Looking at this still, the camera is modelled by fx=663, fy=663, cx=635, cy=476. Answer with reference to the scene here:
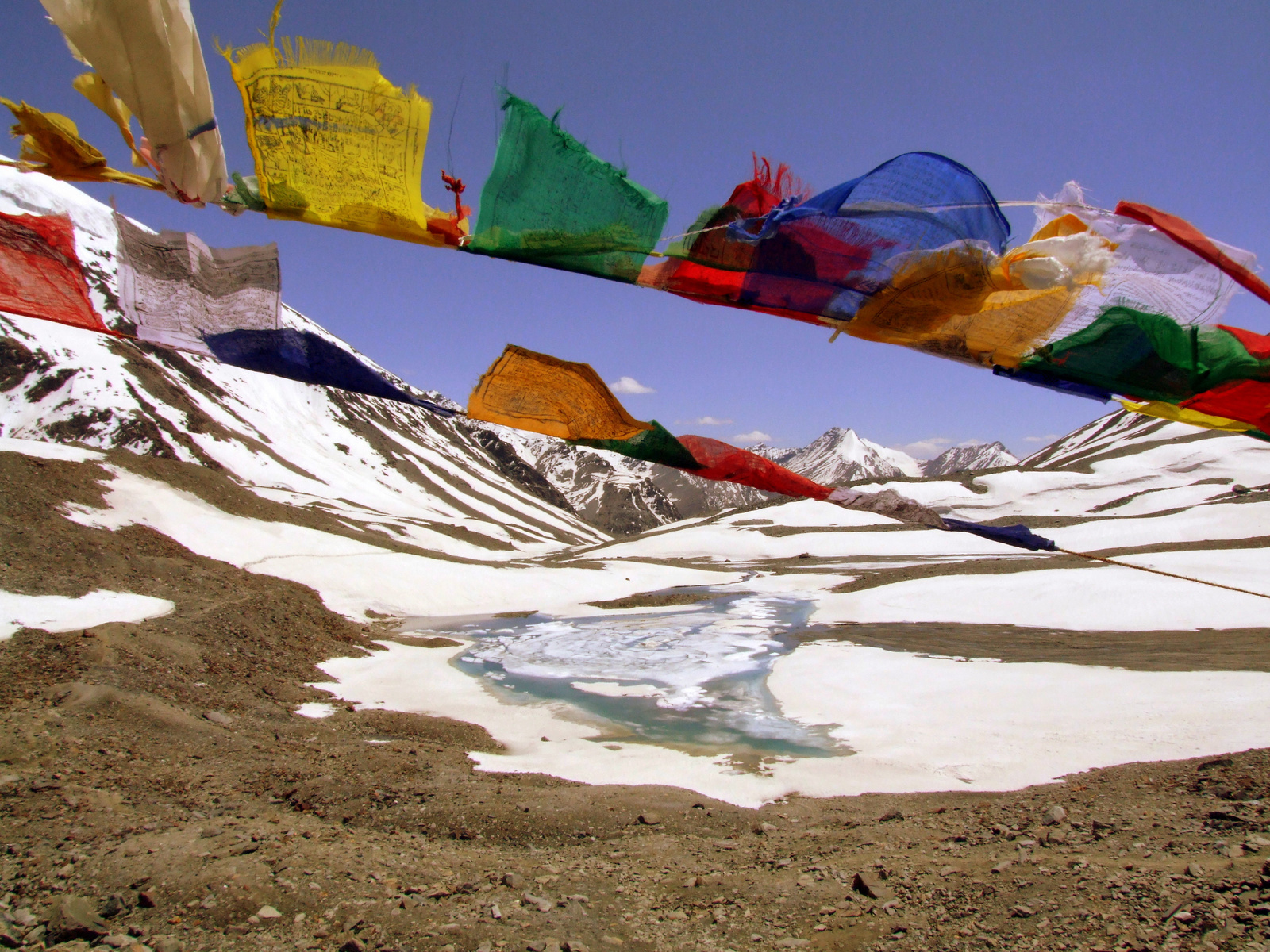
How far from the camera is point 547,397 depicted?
15.8ft

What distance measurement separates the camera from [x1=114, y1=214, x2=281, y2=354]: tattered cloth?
4.34 m

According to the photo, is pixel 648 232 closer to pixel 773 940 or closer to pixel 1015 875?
pixel 773 940

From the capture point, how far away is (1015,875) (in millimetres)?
4195

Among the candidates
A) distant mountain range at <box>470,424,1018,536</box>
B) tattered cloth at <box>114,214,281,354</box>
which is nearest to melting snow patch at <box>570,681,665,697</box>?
tattered cloth at <box>114,214,281,354</box>

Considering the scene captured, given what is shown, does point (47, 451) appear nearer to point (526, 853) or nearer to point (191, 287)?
point (191, 287)

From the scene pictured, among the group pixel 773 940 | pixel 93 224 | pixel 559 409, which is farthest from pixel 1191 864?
pixel 93 224

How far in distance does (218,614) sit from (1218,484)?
58.5 meters

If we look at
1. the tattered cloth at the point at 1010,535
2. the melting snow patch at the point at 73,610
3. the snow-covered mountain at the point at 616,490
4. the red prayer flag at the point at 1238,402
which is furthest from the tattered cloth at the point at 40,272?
the snow-covered mountain at the point at 616,490

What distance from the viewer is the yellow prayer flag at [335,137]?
3615 mm

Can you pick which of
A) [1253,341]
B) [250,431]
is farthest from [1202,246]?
[250,431]

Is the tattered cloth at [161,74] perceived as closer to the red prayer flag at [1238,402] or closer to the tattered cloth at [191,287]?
the tattered cloth at [191,287]

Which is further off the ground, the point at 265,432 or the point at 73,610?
the point at 265,432

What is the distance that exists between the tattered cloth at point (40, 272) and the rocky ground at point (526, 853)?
3.54 metres

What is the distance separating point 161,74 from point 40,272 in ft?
6.98
